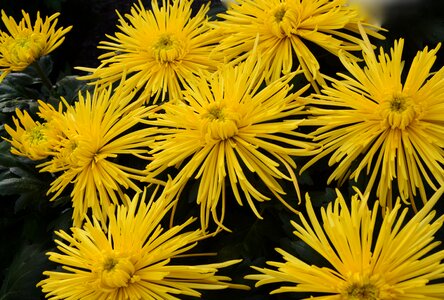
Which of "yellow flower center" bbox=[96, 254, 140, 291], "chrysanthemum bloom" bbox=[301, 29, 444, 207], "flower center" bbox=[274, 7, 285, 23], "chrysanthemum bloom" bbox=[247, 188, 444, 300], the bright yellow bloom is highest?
"flower center" bbox=[274, 7, 285, 23]

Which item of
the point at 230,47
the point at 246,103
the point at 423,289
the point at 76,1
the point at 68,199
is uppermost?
the point at 76,1

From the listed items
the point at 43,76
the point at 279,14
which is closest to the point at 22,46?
the point at 43,76

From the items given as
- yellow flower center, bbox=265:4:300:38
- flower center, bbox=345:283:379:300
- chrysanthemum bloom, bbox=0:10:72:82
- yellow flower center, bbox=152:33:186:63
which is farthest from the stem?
flower center, bbox=345:283:379:300

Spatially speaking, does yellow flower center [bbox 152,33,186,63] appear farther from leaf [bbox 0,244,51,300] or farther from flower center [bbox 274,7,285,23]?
leaf [bbox 0,244,51,300]

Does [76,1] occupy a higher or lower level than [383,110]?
higher

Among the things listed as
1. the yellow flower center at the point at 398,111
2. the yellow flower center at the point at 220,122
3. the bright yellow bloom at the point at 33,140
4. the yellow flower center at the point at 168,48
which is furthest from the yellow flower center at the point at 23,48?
the yellow flower center at the point at 398,111

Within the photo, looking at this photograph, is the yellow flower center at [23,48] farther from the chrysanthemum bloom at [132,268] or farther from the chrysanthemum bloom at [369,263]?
the chrysanthemum bloom at [369,263]

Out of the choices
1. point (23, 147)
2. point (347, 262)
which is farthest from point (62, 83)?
point (347, 262)

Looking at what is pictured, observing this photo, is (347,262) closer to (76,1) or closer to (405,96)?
(405,96)
